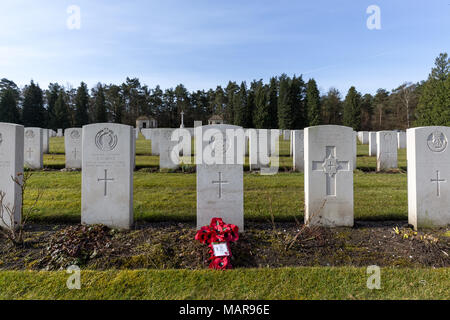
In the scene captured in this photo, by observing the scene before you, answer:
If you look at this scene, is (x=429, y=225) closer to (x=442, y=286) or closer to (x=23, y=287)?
(x=442, y=286)

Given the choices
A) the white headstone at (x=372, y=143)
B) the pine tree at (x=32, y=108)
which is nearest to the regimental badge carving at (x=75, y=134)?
the white headstone at (x=372, y=143)

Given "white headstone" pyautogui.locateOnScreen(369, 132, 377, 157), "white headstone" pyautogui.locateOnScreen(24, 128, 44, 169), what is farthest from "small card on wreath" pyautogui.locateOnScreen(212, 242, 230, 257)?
"white headstone" pyautogui.locateOnScreen(369, 132, 377, 157)

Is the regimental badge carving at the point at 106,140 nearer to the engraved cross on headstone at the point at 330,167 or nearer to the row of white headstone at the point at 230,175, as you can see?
the row of white headstone at the point at 230,175

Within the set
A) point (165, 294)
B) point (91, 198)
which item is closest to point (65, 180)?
point (91, 198)

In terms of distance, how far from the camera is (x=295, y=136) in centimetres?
1098

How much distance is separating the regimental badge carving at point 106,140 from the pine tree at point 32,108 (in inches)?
1763

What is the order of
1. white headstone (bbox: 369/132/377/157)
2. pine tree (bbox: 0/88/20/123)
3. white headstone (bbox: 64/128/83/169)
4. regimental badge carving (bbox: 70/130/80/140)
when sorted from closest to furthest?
white headstone (bbox: 64/128/83/169) → regimental badge carving (bbox: 70/130/80/140) → white headstone (bbox: 369/132/377/157) → pine tree (bbox: 0/88/20/123)

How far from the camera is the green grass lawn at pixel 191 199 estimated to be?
5.05 metres

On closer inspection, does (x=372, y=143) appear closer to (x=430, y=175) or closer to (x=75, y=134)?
(x=430, y=175)

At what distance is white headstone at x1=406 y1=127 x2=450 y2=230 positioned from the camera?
186 inches

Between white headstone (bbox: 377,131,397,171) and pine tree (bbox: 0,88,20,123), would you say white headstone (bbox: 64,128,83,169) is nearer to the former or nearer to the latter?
white headstone (bbox: 377,131,397,171)

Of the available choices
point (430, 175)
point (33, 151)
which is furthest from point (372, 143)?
point (33, 151)

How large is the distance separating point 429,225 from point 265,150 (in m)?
7.13

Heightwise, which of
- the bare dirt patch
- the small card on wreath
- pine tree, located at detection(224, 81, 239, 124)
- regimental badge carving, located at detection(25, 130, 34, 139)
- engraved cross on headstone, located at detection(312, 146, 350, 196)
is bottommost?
the bare dirt patch
